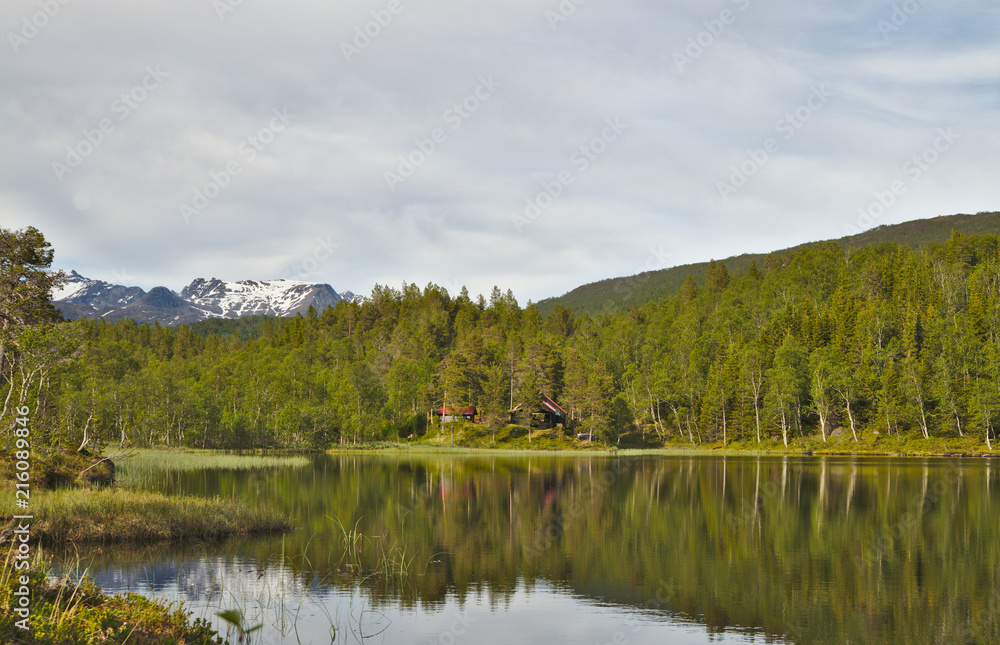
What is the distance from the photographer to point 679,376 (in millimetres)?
138125

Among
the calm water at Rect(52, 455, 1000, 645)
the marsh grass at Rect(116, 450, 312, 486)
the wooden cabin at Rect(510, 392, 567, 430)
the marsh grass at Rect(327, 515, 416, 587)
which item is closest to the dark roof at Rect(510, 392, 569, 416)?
the wooden cabin at Rect(510, 392, 567, 430)

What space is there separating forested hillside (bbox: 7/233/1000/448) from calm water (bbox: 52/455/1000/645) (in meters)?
64.3

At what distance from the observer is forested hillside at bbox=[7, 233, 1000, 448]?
110500 millimetres

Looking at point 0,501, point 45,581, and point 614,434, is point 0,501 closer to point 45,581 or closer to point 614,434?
point 45,581

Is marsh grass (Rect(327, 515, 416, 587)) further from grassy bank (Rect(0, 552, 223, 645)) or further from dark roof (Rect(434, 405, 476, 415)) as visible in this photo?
dark roof (Rect(434, 405, 476, 415))

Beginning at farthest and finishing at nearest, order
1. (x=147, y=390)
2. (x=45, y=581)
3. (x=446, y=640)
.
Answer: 1. (x=147, y=390)
2. (x=446, y=640)
3. (x=45, y=581)

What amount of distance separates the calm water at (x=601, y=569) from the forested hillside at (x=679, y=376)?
6435 cm

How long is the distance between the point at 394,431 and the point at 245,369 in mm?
37716

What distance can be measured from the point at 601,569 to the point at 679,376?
11629 cm

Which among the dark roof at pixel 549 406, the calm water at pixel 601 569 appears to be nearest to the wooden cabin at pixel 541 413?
the dark roof at pixel 549 406

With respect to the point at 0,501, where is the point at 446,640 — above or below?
below

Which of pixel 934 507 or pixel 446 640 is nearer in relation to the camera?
pixel 446 640

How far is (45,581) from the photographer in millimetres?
13594

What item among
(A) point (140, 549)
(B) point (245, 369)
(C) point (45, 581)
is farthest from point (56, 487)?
(B) point (245, 369)
